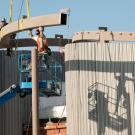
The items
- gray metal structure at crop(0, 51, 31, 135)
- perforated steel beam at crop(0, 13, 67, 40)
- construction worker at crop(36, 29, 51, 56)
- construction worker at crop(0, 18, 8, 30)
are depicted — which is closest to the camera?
perforated steel beam at crop(0, 13, 67, 40)

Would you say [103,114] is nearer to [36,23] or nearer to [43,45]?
[43,45]

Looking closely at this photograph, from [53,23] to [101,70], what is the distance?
6980 millimetres

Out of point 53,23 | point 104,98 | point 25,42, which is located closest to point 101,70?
point 104,98

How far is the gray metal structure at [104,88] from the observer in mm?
24578

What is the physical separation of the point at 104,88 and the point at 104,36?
2.39 m

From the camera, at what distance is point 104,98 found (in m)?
24.6

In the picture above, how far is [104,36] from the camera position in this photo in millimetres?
25125

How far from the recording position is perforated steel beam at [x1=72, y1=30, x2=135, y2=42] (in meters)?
24.8

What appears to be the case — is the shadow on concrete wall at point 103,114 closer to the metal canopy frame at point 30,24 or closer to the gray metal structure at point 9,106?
the metal canopy frame at point 30,24

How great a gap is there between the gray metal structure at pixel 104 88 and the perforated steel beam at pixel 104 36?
274 millimetres

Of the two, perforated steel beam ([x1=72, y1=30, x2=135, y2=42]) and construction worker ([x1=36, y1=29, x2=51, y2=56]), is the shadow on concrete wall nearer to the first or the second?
perforated steel beam ([x1=72, y1=30, x2=135, y2=42])

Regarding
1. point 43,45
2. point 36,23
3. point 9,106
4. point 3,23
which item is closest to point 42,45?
point 43,45

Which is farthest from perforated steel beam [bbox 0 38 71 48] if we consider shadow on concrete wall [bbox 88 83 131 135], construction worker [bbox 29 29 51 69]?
construction worker [bbox 29 29 51 69]

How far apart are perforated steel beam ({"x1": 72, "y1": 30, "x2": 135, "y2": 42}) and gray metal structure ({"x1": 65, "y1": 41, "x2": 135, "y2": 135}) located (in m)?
0.27
